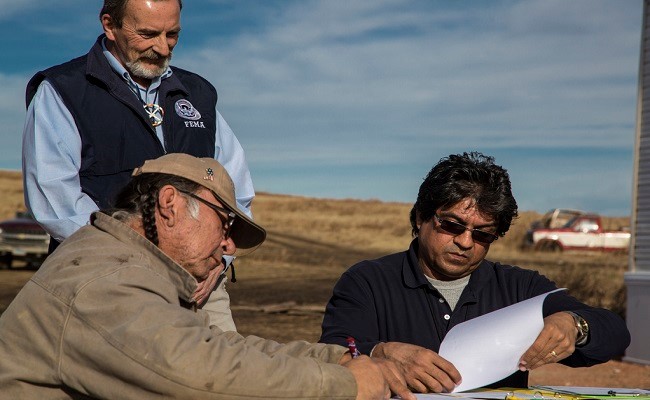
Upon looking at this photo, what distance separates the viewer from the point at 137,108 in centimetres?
417

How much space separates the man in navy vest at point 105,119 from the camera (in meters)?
3.95

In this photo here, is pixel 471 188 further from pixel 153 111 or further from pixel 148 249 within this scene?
pixel 148 249

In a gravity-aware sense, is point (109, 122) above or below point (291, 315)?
above

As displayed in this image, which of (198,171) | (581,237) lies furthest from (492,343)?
(581,237)

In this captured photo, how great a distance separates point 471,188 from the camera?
3.78 metres

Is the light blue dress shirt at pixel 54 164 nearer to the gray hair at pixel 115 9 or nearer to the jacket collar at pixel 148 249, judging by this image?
the gray hair at pixel 115 9

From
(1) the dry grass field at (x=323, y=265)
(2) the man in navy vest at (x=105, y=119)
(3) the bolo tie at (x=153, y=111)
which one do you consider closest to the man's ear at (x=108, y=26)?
(2) the man in navy vest at (x=105, y=119)

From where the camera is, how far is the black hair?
149 inches

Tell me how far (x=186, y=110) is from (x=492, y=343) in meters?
1.99

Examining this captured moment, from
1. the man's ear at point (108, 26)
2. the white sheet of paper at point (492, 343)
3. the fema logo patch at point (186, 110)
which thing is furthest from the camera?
the fema logo patch at point (186, 110)

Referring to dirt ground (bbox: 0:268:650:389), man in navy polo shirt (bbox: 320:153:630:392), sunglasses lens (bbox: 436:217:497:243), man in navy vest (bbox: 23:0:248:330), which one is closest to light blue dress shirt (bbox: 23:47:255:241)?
man in navy vest (bbox: 23:0:248:330)

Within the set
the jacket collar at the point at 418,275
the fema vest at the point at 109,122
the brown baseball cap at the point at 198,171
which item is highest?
the fema vest at the point at 109,122

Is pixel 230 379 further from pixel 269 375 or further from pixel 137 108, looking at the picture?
pixel 137 108

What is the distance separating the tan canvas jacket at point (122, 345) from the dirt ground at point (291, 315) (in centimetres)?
869
